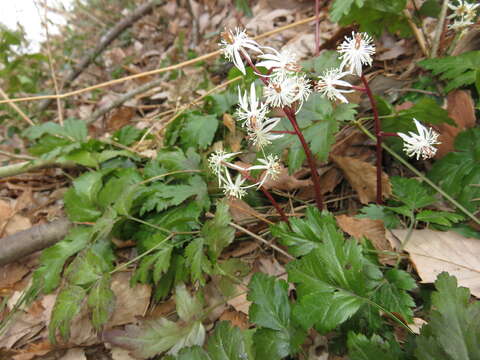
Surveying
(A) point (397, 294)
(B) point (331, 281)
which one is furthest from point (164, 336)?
(A) point (397, 294)

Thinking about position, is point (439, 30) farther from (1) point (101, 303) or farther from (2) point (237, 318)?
(1) point (101, 303)

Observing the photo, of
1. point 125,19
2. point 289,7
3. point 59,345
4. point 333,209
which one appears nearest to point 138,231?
point 59,345

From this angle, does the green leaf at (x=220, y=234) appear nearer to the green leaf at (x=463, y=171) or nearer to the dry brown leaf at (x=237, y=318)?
the dry brown leaf at (x=237, y=318)

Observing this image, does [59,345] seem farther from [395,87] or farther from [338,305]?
[395,87]

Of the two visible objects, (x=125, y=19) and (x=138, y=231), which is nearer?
(x=138, y=231)

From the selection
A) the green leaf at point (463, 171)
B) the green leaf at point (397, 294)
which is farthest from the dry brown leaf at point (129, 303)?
the green leaf at point (463, 171)

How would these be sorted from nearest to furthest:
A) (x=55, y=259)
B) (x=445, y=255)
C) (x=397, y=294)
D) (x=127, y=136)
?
(x=397, y=294) < (x=445, y=255) < (x=55, y=259) < (x=127, y=136)

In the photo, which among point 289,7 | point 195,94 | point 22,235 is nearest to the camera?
point 22,235

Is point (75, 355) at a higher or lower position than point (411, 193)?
lower

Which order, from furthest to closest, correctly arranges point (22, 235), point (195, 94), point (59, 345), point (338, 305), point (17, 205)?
point (195, 94) < point (17, 205) < point (22, 235) < point (59, 345) < point (338, 305)
